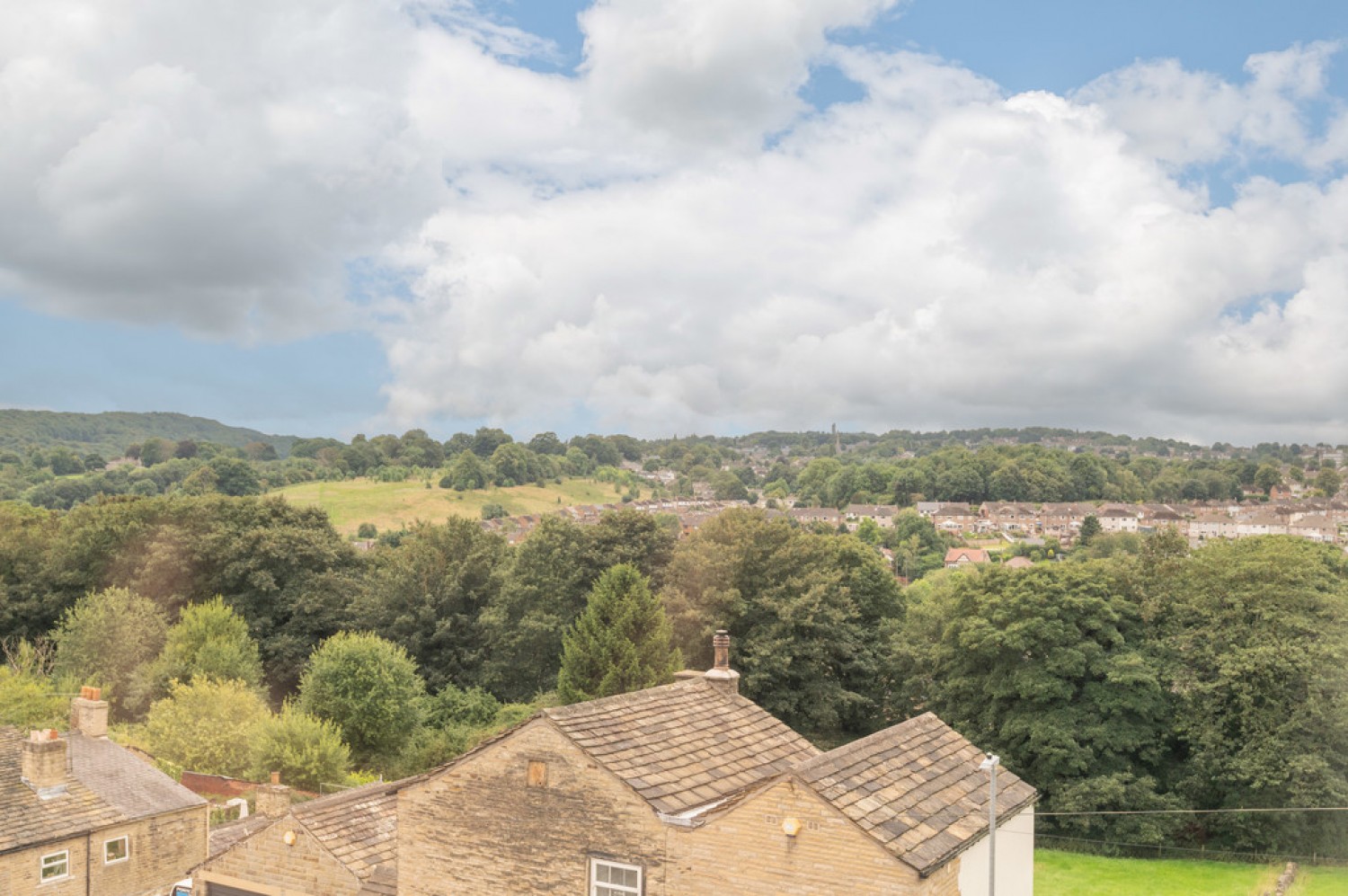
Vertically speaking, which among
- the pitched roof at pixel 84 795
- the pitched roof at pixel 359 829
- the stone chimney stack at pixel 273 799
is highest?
the pitched roof at pixel 359 829

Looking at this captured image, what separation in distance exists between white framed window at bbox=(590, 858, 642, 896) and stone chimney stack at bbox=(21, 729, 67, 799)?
18868mm

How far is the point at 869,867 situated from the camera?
39.2 ft

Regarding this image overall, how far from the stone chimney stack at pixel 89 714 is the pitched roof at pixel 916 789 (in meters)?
23.6

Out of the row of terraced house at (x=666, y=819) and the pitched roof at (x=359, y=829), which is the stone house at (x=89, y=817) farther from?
the pitched roof at (x=359, y=829)

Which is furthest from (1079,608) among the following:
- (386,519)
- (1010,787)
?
(386,519)

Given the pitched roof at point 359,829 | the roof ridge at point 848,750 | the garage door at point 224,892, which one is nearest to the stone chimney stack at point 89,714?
the garage door at point 224,892

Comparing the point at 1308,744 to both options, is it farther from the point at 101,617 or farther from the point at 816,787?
the point at 101,617

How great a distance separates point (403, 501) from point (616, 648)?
320 feet

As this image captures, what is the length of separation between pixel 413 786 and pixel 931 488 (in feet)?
583

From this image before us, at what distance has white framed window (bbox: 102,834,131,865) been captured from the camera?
25.0 meters

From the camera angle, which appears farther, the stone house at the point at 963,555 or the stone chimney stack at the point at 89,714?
the stone house at the point at 963,555

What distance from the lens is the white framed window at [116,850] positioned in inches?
984

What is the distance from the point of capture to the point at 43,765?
25.1 meters

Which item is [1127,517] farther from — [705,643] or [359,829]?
[359,829]
